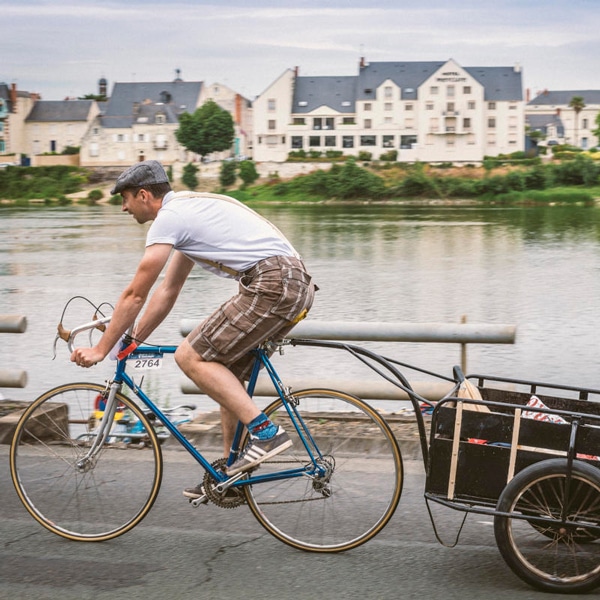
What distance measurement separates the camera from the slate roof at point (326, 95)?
113 metres

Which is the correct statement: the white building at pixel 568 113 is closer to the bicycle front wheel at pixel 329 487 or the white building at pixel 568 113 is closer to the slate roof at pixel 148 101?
the slate roof at pixel 148 101

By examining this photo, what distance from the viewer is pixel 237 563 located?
14.4ft

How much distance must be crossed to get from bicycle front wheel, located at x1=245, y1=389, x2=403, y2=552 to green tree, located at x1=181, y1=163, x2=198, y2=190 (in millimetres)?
95877

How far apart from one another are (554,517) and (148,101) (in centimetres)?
12315

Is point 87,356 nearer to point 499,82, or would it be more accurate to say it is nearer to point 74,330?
point 74,330

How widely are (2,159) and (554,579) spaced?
130 meters

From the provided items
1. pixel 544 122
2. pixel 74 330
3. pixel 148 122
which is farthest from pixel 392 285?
pixel 544 122

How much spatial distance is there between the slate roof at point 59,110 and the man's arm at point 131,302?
129m

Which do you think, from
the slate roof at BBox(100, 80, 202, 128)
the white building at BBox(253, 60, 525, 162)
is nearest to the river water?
the white building at BBox(253, 60, 525, 162)

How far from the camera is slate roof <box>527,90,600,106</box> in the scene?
15050 centimetres

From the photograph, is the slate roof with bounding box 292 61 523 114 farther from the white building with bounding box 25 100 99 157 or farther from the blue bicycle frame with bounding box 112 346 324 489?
the blue bicycle frame with bounding box 112 346 324 489

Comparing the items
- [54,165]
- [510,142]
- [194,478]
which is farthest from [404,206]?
[194,478]

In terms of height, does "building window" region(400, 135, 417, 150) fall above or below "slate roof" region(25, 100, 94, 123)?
below

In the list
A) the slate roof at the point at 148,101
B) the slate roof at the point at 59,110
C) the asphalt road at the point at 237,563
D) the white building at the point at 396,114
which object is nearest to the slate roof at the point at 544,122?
the white building at the point at 396,114
